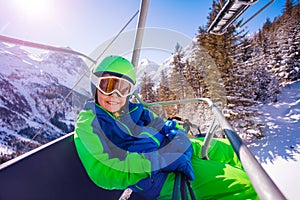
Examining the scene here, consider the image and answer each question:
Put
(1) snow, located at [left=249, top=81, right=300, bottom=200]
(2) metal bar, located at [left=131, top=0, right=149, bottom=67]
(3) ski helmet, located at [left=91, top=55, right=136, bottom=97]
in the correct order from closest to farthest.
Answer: (3) ski helmet, located at [left=91, top=55, right=136, bottom=97] < (2) metal bar, located at [left=131, top=0, right=149, bottom=67] < (1) snow, located at [left=249, top=81, right=300, bottom=200]

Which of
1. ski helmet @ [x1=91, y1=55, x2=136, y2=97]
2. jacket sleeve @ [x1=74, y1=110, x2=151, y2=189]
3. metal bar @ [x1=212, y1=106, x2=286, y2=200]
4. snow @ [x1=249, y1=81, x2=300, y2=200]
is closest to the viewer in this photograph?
metal bar @ [x1=212, y1=106, x2=286, y2=200]

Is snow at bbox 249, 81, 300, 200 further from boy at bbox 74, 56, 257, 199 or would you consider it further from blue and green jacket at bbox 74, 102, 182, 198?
blue and green jacket at bbox 74, 102, 182, 198

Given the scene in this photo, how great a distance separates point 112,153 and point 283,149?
10919 millimetres

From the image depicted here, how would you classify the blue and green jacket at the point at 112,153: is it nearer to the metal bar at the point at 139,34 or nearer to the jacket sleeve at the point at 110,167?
the jacket sleeve at the point at 110,167

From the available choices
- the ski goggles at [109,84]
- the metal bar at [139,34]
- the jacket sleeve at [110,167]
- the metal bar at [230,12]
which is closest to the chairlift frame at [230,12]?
the metal bar at [230,12]

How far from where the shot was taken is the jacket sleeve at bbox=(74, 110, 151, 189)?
969 mm

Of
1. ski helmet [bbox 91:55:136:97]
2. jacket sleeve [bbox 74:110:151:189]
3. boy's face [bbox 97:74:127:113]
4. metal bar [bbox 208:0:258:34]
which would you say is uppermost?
metal bar [bbox 208:0:258:34]

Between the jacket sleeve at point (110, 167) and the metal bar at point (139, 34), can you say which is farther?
the metal bar at point (139, 34)

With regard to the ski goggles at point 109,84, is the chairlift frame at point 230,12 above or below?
above

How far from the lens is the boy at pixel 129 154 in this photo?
0.98 m

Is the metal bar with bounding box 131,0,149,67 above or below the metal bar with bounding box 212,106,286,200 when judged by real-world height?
above

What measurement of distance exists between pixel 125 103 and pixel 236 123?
9.04 m

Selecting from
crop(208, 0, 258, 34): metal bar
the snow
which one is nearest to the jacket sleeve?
crop(208, 0, 258, 34): metal bar

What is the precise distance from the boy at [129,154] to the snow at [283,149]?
390 centimetres
